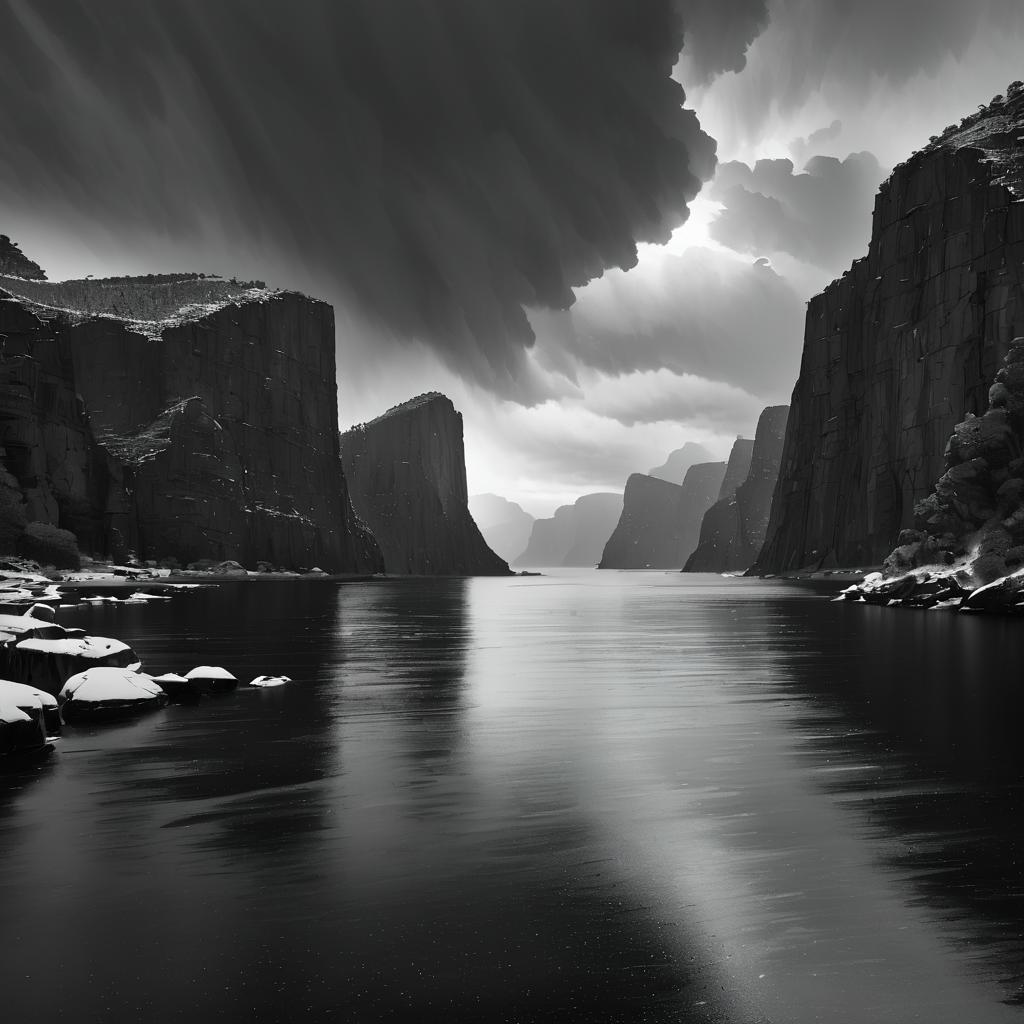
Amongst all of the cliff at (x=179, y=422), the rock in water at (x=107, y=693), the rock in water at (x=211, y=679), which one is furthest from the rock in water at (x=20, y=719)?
the cliff at (x=179, y=422)

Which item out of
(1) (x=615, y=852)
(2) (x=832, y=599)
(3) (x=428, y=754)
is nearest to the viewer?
(1) (x=615, y=852)

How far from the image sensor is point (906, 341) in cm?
12962

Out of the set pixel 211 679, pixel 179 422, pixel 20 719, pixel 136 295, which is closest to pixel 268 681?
pixel 211 679

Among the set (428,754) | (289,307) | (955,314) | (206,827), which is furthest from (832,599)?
(289,307)

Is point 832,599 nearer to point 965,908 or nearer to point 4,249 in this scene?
point 965,908

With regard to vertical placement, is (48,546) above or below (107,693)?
above

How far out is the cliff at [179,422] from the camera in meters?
115

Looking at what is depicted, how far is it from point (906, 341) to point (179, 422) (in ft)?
400

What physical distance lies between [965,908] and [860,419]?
161 meters

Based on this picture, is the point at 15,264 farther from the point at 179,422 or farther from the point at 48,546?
the point at 48,546

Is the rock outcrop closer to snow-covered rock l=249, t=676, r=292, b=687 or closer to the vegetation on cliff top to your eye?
the vegetation on cliff top

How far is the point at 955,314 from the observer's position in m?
116

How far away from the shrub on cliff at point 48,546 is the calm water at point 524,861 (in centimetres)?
8625

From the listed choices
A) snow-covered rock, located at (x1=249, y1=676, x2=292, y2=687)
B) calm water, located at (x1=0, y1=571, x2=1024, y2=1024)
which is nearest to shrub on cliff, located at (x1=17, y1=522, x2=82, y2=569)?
snow-covered rock, located at (x1=249, y1=676, x2=292, y2=687)
